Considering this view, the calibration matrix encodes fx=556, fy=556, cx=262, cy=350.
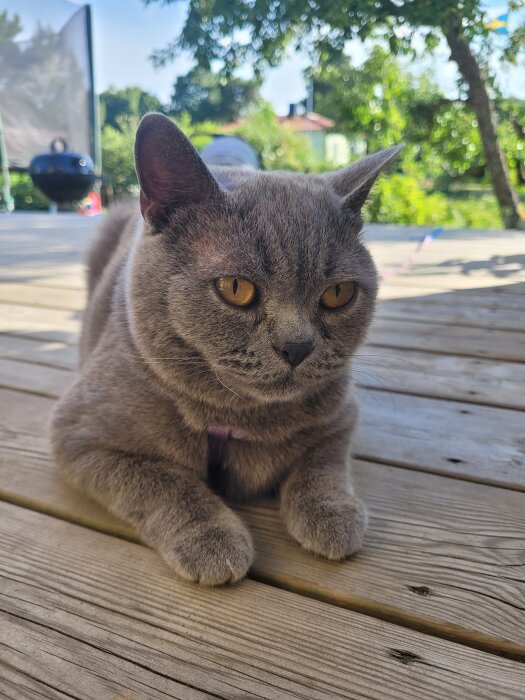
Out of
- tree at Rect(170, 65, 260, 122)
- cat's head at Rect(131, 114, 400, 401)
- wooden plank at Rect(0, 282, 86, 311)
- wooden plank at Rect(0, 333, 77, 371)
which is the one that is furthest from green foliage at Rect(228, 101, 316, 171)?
cat's head at Rect(131, 114, 400, 401)

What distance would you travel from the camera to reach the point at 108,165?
7.79 metres

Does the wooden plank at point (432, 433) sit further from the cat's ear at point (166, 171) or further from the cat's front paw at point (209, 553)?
the cat's ear at point (166, 171)

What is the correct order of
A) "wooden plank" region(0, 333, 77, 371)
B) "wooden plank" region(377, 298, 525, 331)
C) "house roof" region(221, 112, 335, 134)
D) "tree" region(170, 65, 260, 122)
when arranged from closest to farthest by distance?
"wooden plank" region(0, 333, 77, 371)
"wooden plank" region(377, 298, 525, 331)
"house roof" region(221, 112, 335, 134)
"tree" region(170, 65, 260, 122)

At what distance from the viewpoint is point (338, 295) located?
36.1 inches

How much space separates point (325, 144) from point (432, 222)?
2922mm

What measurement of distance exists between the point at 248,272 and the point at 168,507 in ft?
1.28

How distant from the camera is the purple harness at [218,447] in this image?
37.0 inches

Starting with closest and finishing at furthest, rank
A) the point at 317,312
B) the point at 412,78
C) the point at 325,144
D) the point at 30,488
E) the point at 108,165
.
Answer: the point at 317,312 < the point at 30,488 < the point at 412,78 < the point at 108,165 < the point at 325,144

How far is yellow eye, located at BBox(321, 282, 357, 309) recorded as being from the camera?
90 cm

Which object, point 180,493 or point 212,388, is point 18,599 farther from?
point 212,388

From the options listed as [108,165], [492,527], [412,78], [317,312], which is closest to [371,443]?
[492,527]

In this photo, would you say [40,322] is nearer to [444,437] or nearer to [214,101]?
[444,437]

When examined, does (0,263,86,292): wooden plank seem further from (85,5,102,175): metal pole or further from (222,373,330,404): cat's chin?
(85,5,102,175): metal pole

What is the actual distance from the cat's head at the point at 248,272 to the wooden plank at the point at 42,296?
1326 millimetres
